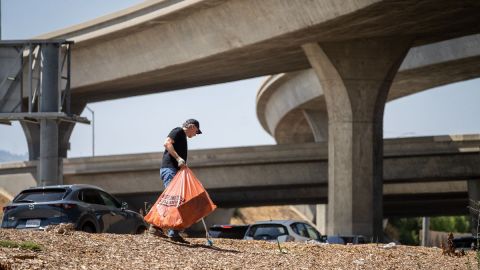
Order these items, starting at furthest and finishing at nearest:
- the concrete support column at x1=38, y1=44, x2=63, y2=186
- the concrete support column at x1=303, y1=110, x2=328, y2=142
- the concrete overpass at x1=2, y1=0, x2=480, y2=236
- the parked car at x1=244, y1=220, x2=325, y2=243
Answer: the concrete support column at x1=303, y1=110, x2=328, y2=142
the concrete overpass at x1=2, y1=0, x2=480, y2=236
the concrete support column at x1=38, y1=44, x2=63, y2=186
the parked car at x1=244, y1=220, x2=325, y2=243

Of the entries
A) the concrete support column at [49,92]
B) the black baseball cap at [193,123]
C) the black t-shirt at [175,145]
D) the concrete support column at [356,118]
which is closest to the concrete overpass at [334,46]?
the concrete support column at [356,118]

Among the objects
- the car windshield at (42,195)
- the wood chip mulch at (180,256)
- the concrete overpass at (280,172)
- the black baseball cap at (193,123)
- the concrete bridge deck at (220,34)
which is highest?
the concrete bridge deck at (220,34)

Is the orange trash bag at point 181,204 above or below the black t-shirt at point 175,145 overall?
below

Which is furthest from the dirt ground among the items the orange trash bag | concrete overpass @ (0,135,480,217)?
concrete overpass @ (0,135,480,217)

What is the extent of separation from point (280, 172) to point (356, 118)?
538 inches

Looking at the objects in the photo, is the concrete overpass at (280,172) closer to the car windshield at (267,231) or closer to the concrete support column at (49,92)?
the concrete support column at (49,92)

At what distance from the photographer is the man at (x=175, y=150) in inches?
707

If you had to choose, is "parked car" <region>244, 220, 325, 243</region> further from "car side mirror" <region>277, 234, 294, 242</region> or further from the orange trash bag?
the orange trash bag

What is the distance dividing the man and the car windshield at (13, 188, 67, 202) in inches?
188

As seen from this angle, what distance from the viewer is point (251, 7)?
42500mm

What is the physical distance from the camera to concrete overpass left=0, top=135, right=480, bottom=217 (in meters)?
54.1

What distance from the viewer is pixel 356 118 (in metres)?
45.3

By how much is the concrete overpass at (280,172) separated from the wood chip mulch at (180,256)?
33745mm

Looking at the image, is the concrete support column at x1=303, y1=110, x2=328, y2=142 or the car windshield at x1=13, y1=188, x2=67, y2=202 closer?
the car windshield at x1=13, y1=188, x2=67, y2=202
